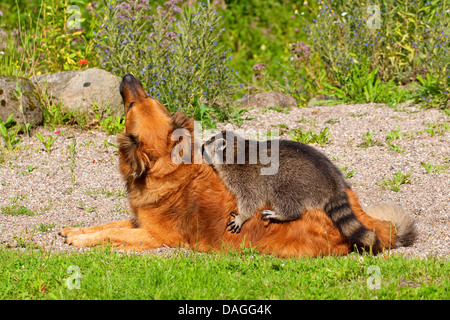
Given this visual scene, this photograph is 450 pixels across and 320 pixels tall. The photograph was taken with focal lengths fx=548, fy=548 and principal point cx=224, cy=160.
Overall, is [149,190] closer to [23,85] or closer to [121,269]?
[121,269]

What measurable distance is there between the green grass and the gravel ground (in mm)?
657

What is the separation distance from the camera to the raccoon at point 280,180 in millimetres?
4996

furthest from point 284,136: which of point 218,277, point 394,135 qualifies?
point 218,277

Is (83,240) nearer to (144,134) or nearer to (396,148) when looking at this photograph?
(144,134)

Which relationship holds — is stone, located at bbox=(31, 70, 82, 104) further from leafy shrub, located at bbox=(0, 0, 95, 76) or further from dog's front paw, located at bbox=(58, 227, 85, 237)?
dog's front paw, located at bbox=(58, 227, 85, 237)

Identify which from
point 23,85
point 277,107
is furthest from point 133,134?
point 277,107

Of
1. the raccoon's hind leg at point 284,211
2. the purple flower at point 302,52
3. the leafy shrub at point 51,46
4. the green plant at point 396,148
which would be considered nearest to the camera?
the raccoon's hind leg at point 284,211

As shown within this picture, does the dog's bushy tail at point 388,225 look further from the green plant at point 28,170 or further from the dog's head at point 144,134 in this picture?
the green plant at point 28,170

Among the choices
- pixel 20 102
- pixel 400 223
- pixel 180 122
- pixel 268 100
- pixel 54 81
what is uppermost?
pixel 180 122

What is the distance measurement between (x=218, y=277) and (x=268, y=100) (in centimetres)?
622

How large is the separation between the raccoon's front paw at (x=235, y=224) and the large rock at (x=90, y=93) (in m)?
4.10

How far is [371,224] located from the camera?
522 centimetres

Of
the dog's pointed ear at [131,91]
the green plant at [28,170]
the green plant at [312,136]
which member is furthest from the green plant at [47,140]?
the green plant at [312,136]

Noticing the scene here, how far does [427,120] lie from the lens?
8594 mm
